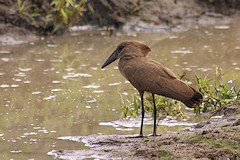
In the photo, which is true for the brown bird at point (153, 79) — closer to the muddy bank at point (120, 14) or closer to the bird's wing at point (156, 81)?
the bird's wing at point (156, 81)

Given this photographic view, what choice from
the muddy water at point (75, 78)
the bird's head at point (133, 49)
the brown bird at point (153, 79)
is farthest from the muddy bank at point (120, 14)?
the brown bird at point (153, 79)

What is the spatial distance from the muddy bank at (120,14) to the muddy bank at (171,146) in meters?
6.33

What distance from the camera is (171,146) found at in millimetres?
4289

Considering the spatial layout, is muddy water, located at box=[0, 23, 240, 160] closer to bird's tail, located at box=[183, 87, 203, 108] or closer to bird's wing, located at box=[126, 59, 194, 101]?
bird's tail, located at box=[183, 87, 203, 108]

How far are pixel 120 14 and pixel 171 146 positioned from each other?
789 centimetres

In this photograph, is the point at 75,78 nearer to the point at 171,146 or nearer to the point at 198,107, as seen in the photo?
the point at 198,107

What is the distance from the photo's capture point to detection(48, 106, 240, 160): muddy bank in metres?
4.11

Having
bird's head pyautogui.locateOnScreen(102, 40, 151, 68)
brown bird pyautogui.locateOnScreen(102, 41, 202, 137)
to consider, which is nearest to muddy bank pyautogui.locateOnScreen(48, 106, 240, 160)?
brown bird pyautogui.locateOnScreen(102, 41, 202, 137)

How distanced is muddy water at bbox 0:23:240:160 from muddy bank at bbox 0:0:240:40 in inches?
20.2

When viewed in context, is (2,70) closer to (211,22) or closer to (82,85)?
(82,85)

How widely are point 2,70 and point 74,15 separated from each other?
3142 millimetres

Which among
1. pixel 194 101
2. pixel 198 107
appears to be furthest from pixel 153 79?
pixel 198 107

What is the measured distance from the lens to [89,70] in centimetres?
820

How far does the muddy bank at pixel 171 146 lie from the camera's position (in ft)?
13.5
